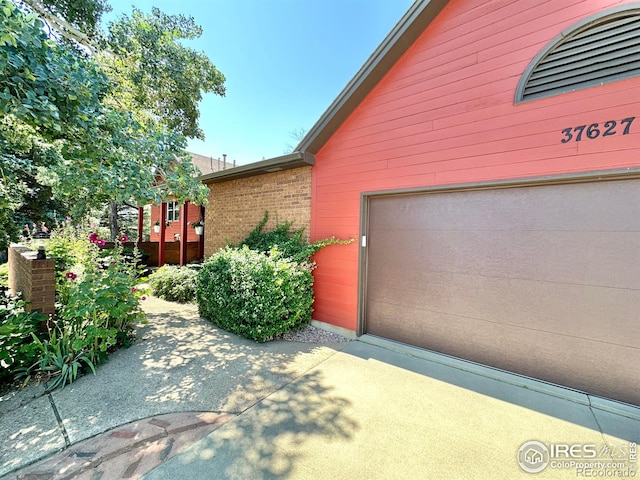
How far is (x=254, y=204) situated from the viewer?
6234 mm

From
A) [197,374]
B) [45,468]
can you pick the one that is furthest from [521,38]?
[45,468]

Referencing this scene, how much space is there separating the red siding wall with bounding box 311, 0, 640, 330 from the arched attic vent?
0.32ft

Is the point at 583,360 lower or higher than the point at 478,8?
lower

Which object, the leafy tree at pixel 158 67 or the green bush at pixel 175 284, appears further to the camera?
the green bush at pixel 175 284

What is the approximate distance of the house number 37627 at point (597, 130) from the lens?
2628 millimetres

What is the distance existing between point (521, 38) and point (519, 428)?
169 inches

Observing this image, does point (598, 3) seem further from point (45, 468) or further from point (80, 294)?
point (80, 294)

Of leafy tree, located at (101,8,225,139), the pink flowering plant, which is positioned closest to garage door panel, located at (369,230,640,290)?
the pink flowering plant

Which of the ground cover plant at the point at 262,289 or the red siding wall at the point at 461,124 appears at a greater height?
the red siding wall at the point at 461,124

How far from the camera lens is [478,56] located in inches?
137

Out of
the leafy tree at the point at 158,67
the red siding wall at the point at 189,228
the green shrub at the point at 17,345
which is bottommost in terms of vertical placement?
the green shrub at the point at 17,345

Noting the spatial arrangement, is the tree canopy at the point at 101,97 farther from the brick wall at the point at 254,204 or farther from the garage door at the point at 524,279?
the garage door at the point at 524,279

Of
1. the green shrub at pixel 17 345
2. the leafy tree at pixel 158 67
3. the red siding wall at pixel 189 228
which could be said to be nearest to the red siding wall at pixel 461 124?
the green shrub at pixel 17 345

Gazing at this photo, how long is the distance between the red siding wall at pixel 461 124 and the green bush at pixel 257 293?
514mm
